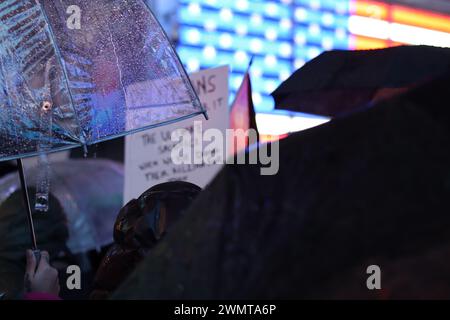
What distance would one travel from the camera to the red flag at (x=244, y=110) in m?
3.73

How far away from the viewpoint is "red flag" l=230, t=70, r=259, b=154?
3734mm

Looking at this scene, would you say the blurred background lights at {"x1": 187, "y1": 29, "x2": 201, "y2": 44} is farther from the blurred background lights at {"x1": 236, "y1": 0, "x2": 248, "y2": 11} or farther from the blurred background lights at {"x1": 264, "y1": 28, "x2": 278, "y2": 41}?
the blurred background lights at {"x1": 264, "y1": 28, "x2": 278, "y2": 41}

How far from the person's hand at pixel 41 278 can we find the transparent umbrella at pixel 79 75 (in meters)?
0.61

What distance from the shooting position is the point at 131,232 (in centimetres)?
205

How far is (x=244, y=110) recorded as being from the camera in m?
3.87

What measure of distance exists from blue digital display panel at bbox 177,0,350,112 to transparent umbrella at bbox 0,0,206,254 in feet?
25.6

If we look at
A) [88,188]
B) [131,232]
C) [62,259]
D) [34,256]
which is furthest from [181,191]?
[88,188]

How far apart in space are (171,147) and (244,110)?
1.01 metres

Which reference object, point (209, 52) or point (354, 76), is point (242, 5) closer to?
point (209, 52)

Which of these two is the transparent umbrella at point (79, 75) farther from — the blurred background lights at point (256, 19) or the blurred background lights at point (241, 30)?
the blurred background lights at point (256, 19)

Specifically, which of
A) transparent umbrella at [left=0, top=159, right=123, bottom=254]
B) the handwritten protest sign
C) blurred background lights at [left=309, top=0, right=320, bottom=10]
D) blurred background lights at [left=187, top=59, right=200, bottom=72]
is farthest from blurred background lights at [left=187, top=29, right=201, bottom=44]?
the handwritten protest sign

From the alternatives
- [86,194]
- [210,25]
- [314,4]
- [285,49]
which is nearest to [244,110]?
[86,194]
